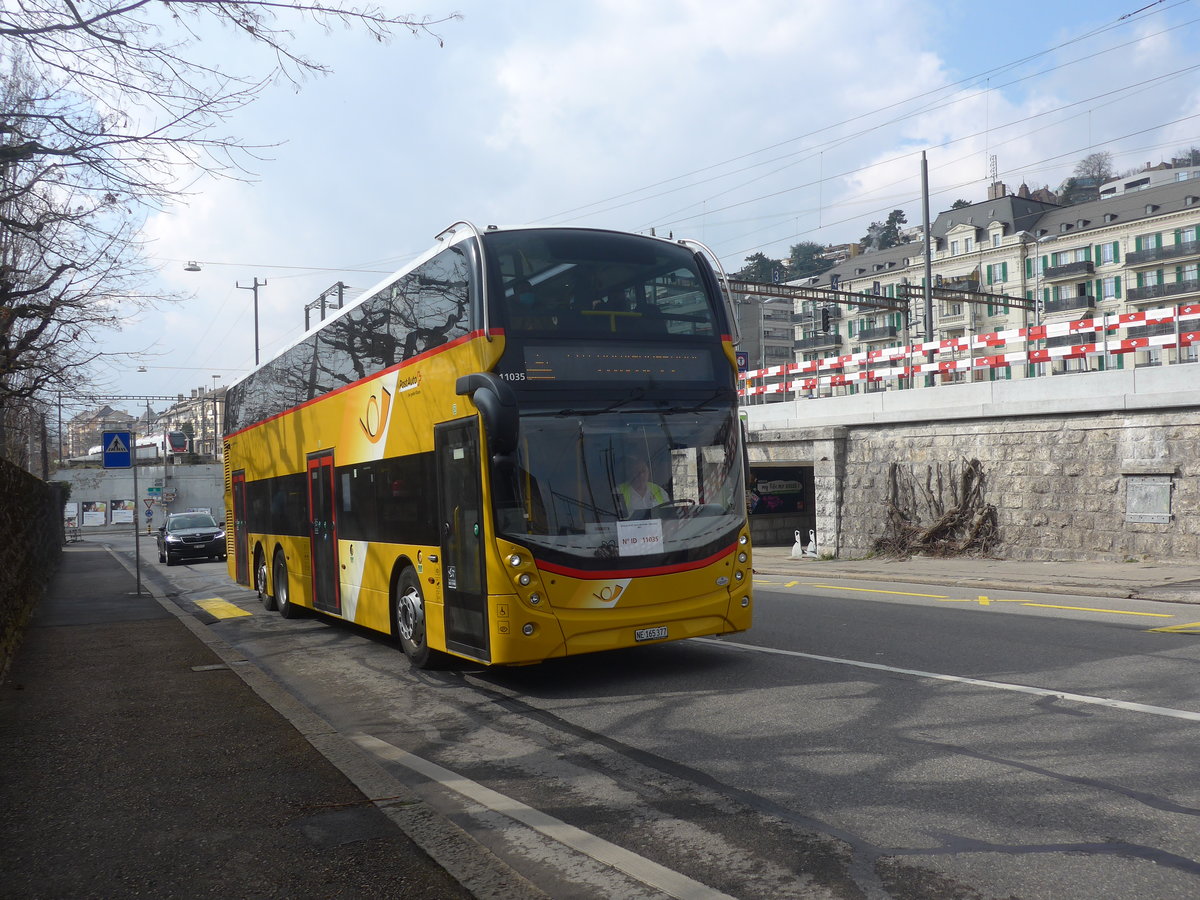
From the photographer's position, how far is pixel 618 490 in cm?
822

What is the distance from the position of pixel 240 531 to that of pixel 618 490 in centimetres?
1213

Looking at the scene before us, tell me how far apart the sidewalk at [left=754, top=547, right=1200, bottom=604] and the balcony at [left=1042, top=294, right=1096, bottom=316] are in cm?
6719

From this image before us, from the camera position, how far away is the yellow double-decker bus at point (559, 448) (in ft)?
26.2

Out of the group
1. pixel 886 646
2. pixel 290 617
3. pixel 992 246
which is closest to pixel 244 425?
pixel 290 617

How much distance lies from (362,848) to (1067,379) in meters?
16.0

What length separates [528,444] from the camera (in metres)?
8.04

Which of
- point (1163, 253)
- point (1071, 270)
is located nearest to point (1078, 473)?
point (1163, 253)

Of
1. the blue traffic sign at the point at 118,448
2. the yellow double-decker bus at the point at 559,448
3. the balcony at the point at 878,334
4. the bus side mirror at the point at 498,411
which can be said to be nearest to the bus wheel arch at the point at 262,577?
the blue traffic sign at the point at 118,448

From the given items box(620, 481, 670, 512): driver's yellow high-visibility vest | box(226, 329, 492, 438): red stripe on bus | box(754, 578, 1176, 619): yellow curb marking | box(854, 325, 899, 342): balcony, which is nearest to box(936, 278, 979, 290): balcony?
box(854, 325, 899, 342): balcony

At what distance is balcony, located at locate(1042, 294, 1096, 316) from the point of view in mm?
79062

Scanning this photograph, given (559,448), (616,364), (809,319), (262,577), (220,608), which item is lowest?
(220,608)

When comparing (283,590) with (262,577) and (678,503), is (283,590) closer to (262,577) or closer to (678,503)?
(262,577)

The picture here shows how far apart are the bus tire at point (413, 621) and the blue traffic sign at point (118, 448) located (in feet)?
37.8

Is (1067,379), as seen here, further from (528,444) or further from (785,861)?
(785,861)
